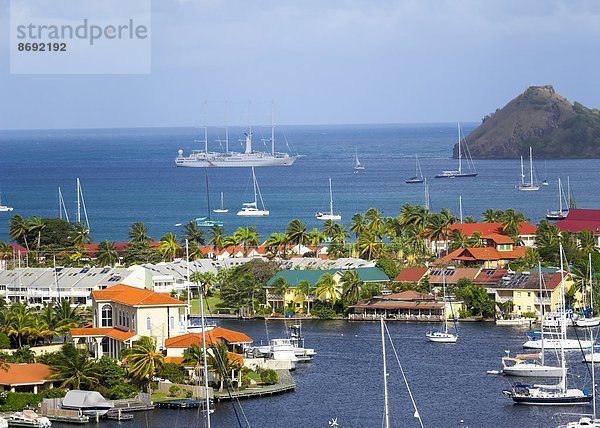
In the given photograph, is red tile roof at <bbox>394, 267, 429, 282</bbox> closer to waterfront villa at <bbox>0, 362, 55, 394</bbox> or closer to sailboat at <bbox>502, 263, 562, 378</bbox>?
sailboat at <bbox>502, 263, 562, 378</bbox>

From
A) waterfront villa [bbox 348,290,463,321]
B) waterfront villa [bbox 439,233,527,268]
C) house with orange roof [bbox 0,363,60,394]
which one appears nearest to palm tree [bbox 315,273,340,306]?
waterfront villa [bbox 348,290,463,321]

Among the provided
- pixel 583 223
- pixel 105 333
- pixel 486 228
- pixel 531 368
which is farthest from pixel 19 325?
pixel 583 223

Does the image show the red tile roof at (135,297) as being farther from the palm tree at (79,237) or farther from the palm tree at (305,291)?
the palm tree at (79,237)

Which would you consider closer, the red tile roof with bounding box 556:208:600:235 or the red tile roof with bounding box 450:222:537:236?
the red tile roof with bounding box 450:222:537:236

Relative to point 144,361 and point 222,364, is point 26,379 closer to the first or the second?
point 144,361

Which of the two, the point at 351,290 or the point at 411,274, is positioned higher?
the point at 411,274

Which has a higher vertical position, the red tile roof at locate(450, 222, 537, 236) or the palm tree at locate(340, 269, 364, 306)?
the red tile roof at locate(450, 222, 537, 236)

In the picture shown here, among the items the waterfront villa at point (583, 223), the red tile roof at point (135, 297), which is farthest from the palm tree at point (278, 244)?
the red tile roof at point (135, 297)
